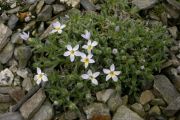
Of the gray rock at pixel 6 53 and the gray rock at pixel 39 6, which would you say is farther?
the gray rock at pixel 39 6

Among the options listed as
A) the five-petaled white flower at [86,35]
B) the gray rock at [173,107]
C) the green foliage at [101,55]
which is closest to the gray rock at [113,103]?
the green foliage at [101,55]

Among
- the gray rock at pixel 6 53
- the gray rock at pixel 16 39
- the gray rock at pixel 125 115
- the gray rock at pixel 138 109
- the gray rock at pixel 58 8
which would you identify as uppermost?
the gray rock at pixel 58 8

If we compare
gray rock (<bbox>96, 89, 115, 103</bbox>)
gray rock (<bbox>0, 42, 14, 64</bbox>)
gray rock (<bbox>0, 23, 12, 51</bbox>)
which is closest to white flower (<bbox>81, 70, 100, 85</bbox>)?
gray rock (<bbox>96, 89, 115, 103</bbox>)

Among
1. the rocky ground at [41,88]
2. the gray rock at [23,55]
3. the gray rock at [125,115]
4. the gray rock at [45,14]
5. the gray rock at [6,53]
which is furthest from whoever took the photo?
the gray rock at [45,14]

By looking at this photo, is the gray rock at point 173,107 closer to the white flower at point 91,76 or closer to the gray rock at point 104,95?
the gray rock at point 104,95

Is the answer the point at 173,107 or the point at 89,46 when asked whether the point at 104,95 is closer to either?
the point at 89,46

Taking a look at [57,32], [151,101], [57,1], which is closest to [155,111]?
[151,101]
